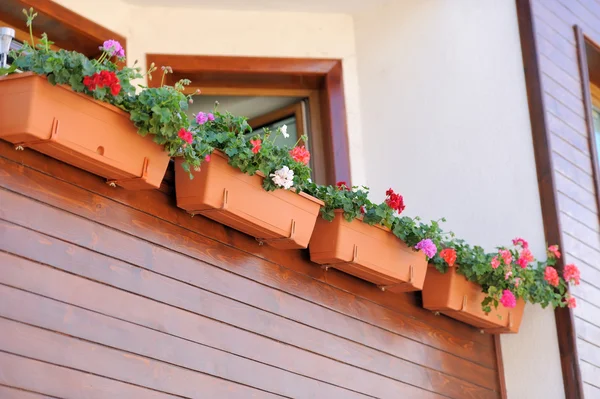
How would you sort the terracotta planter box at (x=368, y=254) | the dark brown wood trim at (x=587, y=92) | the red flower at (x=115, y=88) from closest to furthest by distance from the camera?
the red flower at (x=115, y=88), the terracotta planter box at (x=368, y=254), the dark brown wood trim at (x=587, y=92)

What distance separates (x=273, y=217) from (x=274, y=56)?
5.83 feet

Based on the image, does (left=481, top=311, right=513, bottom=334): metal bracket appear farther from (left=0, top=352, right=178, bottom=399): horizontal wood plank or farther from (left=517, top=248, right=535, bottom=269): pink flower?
(left=0, top=352, right=178, bottom=399): horizontal wood plank

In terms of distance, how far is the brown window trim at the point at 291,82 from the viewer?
4605 millimetres

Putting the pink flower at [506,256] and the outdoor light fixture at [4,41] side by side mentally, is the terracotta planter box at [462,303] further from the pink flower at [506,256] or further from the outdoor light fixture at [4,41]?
the outdoor light fixture at [4,41]

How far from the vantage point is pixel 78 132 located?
256 centimetres

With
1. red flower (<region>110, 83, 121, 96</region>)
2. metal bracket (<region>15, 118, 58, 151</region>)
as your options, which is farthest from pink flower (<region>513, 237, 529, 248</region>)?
metal bracket (<region>15, 118, 58, 151</region>)

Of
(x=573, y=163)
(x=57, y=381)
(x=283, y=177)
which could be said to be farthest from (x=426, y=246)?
(x=57, y=381)

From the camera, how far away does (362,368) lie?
3459 millimetres

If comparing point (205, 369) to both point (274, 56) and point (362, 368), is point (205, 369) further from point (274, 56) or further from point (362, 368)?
point (274, 56)

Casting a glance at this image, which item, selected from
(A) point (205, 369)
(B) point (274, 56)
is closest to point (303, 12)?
(B) point (274, 56)

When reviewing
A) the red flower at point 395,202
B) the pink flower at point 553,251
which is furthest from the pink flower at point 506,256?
the red flower at point 395,202

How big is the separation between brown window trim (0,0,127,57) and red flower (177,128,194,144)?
5.56 feet

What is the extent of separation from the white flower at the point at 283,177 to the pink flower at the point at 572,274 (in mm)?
1513

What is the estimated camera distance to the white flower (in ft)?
10.0
